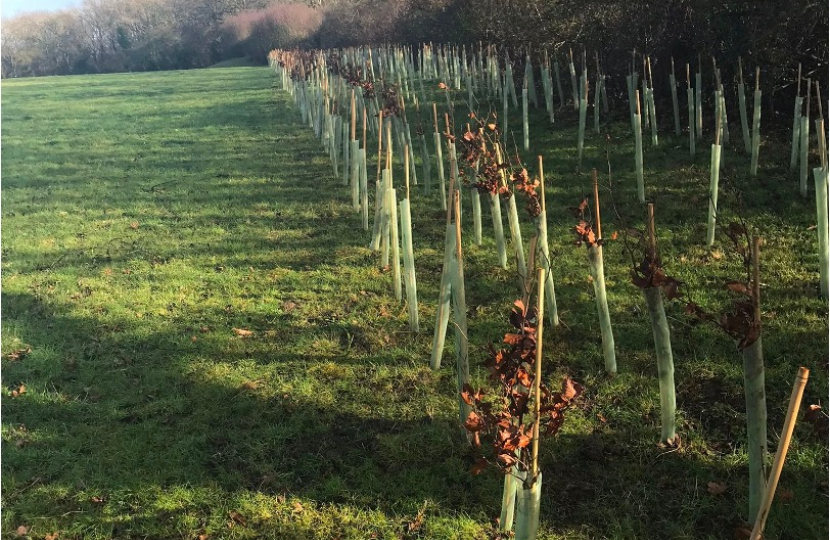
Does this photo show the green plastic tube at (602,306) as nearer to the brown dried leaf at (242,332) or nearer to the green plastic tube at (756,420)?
the green plastic tube at (756,420)

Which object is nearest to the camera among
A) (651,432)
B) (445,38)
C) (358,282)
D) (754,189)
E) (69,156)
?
(651,432)

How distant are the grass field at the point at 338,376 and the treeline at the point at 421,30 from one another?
1453 mm

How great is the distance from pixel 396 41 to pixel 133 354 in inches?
771

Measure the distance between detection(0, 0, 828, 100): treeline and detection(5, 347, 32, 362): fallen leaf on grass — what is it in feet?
25.8

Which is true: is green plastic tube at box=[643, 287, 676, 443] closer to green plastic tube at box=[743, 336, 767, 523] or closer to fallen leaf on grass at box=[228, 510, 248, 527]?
green plastic tube at box=[743, 336, 767, 523]

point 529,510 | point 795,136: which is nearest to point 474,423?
point 529,510

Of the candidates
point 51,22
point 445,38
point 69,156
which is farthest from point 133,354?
point 51,22

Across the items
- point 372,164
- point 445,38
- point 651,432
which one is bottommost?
point 651,432

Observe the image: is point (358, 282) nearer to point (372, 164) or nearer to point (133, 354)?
point (133, 354)

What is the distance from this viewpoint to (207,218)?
7203 millimetres

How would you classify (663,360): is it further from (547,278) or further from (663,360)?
(547,278)

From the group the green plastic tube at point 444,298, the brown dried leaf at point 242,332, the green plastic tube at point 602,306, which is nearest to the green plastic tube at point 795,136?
the green plastic tube at point 602,306

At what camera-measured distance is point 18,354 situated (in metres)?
4.31

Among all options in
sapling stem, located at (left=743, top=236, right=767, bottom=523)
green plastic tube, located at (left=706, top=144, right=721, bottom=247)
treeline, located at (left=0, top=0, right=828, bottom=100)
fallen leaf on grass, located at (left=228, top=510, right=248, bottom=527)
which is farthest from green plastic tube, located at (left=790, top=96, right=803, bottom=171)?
fallen leaf on grass, located at (left=228, top=510, right=248, bottom=527)
